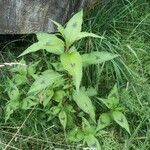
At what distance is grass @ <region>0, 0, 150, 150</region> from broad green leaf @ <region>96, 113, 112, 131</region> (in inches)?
2.2

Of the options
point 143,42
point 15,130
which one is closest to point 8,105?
point 15,130

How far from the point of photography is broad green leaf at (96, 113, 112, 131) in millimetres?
2344

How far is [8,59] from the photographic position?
270 centimetres

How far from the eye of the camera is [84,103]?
7.41ft

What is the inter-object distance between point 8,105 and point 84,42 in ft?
2.12

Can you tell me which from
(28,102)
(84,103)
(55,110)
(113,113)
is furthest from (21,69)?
(113,113)

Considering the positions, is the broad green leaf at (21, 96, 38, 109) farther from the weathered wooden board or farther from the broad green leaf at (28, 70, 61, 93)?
the weathered wooden board

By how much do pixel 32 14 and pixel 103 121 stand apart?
0.70m

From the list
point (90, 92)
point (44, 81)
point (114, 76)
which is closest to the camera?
point (44, 81)

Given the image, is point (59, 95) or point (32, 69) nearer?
point (59, 95)

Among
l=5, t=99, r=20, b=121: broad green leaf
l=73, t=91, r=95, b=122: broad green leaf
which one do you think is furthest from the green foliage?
l=5, t=99, r=20, b=121: broad green leaf

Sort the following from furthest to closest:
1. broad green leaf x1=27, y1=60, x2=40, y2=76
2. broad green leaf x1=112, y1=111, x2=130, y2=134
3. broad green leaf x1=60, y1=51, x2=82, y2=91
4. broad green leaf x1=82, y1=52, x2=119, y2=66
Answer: broad green leaf x1=27, y1=60, x2=40, y2=76
broad green leaf x1=112, y1=111, x2=130, y2=134
broad green leaf x1=82, y1=52, x2=119, y2=66
broad green leaf x1=60, y1=51, x2=82, y2=91

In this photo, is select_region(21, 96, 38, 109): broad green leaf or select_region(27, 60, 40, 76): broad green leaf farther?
select_region(27, 60, 40, 76): broad green leaf

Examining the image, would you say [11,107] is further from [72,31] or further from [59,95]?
[72,31]
